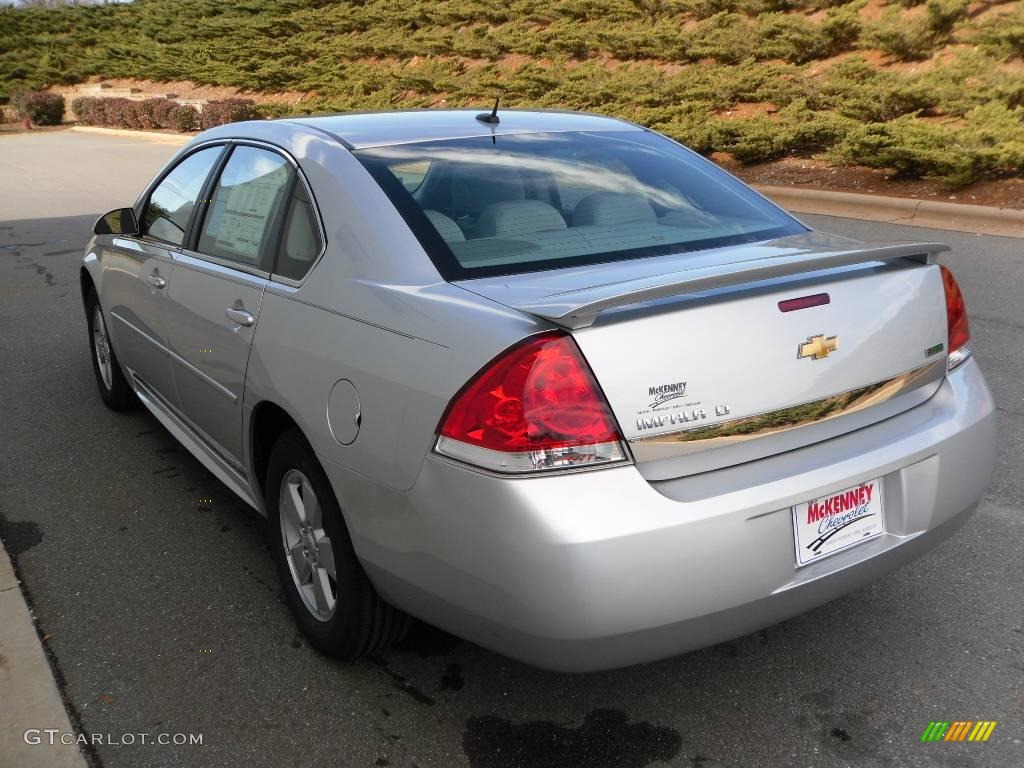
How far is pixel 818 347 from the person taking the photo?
2529mm

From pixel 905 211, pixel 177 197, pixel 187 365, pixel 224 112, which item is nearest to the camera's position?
pixel 187 365

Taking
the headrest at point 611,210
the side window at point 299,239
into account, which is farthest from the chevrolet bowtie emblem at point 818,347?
the side window at point 299,239

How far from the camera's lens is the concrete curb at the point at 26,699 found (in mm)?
2715

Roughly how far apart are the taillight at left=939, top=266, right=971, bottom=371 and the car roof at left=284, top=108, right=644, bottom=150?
1433 millimetres

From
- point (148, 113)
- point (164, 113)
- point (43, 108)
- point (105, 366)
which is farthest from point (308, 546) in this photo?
point (43, 108)

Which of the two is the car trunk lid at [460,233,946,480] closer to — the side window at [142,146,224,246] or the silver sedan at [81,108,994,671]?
the silver sedan at [81,108,994,671]

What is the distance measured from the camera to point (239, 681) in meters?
3.04

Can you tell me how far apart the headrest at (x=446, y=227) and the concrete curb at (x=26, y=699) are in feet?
5.68

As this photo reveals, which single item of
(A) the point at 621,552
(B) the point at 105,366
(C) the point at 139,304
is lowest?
(B) the point at 105,366

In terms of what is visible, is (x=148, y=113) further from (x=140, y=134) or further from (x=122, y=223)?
(x=122, y=223)

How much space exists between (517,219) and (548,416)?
1007mm

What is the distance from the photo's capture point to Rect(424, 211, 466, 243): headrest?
2.91 meters

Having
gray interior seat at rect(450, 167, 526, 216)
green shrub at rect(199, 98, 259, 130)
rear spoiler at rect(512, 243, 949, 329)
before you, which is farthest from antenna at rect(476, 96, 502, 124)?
green shrub at rect(199, 98, 259, 130)

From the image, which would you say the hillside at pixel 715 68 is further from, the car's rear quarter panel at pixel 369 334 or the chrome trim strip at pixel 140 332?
the car's rear quarter panel at pixel 369 334
